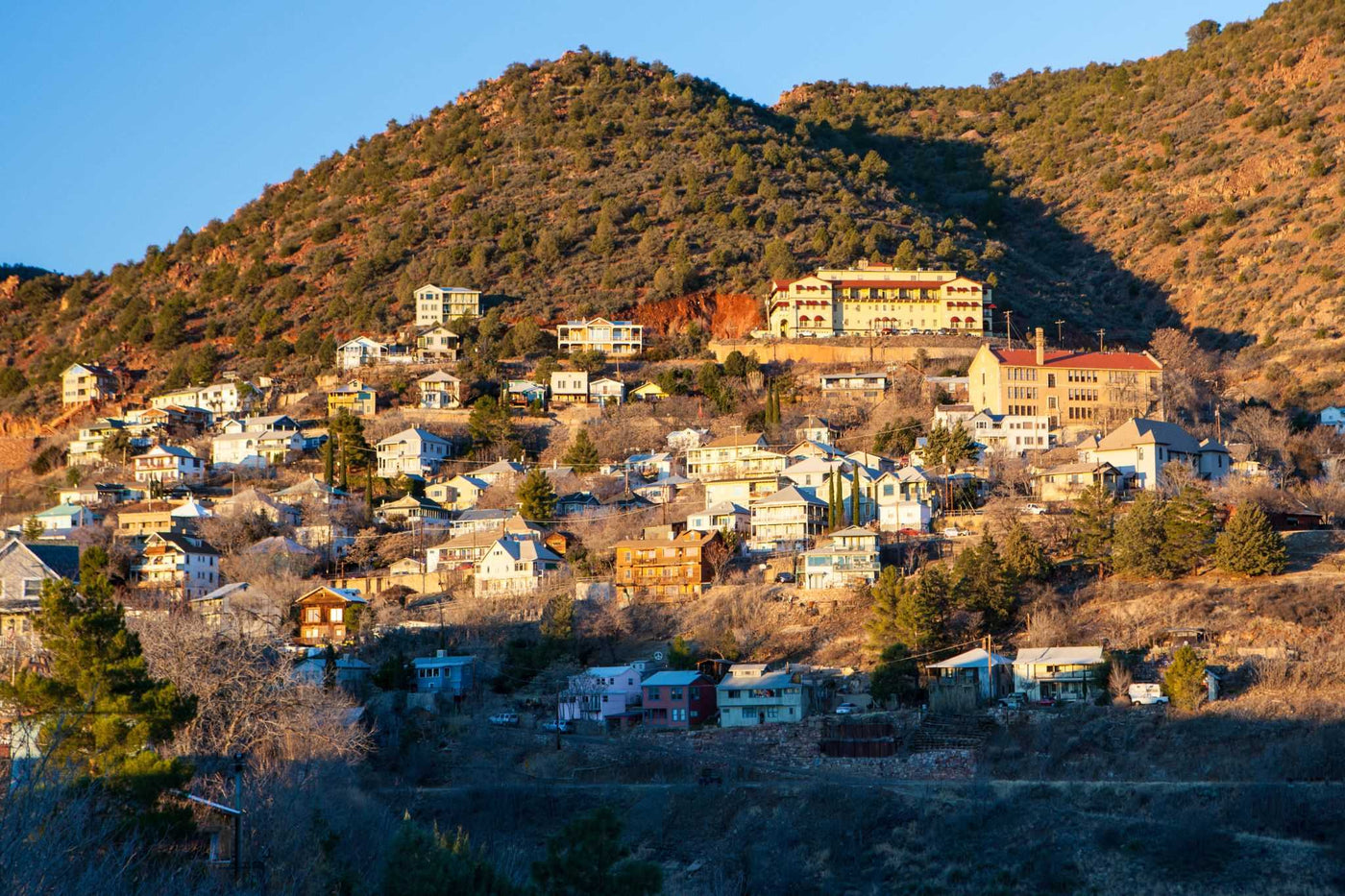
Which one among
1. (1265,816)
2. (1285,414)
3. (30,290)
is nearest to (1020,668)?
(1265,816)

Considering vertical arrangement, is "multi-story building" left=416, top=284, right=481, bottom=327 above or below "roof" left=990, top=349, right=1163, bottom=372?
above

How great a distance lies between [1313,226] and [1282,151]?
49.3ft

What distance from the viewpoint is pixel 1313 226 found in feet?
350

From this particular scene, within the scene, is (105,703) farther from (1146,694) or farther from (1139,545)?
(1139,545)

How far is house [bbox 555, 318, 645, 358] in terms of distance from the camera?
3989 inches

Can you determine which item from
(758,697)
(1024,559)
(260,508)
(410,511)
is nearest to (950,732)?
(758,697)

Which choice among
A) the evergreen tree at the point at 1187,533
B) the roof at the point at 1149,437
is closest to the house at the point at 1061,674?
the evergreen tree at the point at 1187,533

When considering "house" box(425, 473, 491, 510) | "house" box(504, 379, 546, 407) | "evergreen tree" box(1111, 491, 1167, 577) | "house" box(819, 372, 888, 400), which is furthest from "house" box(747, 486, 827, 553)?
"house" box(504, 379, 546, 407)

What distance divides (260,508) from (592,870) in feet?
173

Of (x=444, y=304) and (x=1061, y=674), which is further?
(x=444, y=304)

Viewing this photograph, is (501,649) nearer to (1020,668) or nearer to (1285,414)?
(1020,668)

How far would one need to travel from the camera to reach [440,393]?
94000mm

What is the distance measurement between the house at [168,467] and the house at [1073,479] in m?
45.6

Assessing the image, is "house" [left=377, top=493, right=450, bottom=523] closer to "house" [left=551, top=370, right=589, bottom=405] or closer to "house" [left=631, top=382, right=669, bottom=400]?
"house" [left=551, top=370, right=589, bottom=405]
